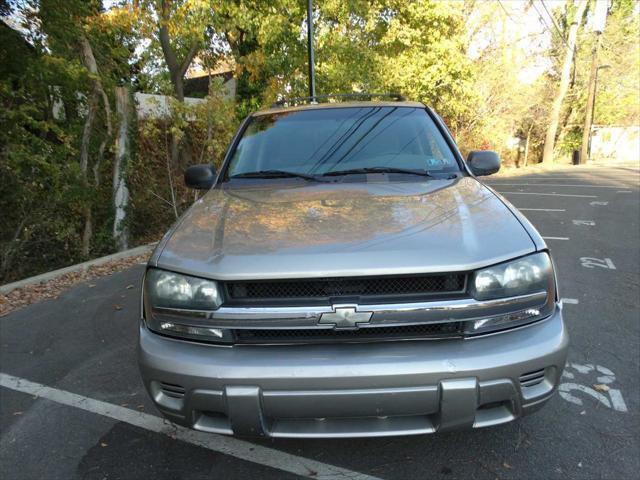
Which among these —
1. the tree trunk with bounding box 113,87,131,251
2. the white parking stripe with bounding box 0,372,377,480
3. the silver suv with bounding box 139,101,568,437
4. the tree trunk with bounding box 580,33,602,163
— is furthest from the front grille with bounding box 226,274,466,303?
the tree trunk with bounding box 580,33,602,163

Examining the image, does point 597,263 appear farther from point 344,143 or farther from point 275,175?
point 275,175

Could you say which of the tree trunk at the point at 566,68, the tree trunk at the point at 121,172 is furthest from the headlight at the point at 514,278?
the tree trunk at the point at 566,68

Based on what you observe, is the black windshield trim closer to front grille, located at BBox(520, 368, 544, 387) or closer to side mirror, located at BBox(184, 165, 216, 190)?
side mirror, located at BBox(184, 165, 216, 190)

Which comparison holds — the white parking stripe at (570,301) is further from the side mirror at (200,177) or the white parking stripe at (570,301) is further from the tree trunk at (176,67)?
the tree trunk at (176,67)

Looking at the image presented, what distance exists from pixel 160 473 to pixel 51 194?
15.9ft

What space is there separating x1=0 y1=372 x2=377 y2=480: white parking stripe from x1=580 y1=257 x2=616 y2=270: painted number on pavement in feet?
14.6

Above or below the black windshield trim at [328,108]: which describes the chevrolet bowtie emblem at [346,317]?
below

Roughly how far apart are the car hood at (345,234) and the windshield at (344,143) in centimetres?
47

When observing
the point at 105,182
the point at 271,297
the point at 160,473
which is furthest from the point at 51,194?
the point at 271,297

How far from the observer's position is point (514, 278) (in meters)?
1.92

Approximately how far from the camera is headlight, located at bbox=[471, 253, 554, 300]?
1877mm

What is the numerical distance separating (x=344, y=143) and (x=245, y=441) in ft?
6.36

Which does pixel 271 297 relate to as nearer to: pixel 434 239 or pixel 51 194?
pixel 434 239

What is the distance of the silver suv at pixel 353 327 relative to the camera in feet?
5.81
